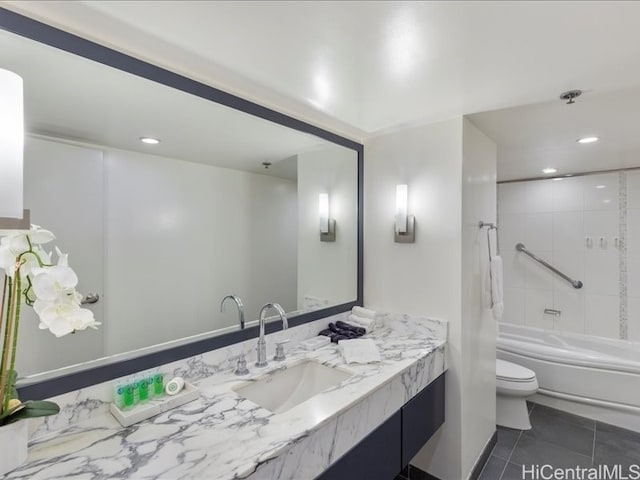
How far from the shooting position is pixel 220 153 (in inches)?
70.3

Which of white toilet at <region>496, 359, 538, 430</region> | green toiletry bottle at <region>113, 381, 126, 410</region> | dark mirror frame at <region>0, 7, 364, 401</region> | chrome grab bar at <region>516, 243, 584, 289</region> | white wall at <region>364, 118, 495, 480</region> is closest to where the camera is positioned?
dark mirror frame at <region>0, 7, 364, 401</region>

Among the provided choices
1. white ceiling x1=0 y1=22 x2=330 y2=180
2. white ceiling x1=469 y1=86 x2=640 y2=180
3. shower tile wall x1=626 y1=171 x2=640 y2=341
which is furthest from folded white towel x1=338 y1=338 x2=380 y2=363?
shower tile wall x1=626 y1=171 x2=640 y2=341

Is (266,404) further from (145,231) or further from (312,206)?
(312,206)

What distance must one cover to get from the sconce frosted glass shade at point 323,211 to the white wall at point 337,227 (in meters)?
0.02

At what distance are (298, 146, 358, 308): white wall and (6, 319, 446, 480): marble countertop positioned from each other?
78 cm

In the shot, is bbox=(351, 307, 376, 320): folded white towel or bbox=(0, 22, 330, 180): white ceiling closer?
bbox=(0, 22, 330, 180): white ceiling

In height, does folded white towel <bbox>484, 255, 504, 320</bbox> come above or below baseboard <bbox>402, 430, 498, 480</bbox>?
above

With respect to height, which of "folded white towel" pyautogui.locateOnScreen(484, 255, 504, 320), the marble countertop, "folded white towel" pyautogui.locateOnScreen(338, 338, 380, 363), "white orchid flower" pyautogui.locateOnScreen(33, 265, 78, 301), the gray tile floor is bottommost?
the gray tile floor

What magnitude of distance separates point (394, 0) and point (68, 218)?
54.4 inches

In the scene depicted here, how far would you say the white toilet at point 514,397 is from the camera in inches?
99.0

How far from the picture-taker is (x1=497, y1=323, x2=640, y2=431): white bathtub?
2.55 metres

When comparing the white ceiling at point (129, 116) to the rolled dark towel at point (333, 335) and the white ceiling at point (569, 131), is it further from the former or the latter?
the white ceiling at point (569, 131)

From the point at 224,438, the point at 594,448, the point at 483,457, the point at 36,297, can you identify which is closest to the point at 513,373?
the point at 594,448

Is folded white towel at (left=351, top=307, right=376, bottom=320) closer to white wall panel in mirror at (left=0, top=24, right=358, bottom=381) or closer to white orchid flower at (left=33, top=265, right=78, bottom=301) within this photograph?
white wall panel in mirror at (left=0, top=24, right=358, bottom=381)
